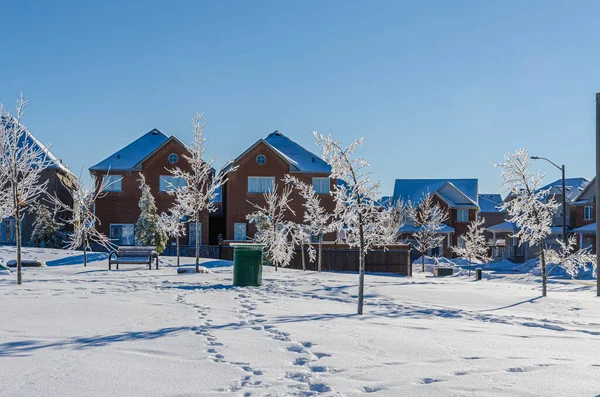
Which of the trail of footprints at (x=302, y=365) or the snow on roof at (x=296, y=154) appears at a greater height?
the snow on roof at (x=296, y=154)

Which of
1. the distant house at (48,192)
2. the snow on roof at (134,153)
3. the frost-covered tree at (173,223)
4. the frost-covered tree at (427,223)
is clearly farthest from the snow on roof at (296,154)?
the distant house at (48,192)

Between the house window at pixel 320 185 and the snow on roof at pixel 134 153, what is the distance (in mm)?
11358

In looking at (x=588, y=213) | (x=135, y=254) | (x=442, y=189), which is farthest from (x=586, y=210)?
(x=135, y=254)

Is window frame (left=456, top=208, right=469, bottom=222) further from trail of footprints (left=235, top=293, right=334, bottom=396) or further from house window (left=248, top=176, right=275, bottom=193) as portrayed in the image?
trail of footprints (left=235, top=293, right=334, bottom=396)

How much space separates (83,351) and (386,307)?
8796 millimetres

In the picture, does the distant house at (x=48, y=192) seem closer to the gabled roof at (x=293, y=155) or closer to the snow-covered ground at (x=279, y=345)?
the gabled roof at (x=293, y=155)

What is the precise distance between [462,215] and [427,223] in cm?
1417

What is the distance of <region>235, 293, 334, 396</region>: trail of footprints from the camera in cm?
603

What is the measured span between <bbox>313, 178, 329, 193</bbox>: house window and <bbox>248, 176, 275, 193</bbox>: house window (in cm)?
311

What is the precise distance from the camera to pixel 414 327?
10.7 metres

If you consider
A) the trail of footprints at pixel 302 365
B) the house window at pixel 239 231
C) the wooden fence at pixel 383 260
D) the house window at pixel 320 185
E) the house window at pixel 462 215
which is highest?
the house window at pixel 320 185

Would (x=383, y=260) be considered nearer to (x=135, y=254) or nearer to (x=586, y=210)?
(x=135, y=254)

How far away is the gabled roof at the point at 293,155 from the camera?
43250 millimetres

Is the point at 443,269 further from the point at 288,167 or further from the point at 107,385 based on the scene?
the point at 107,385
